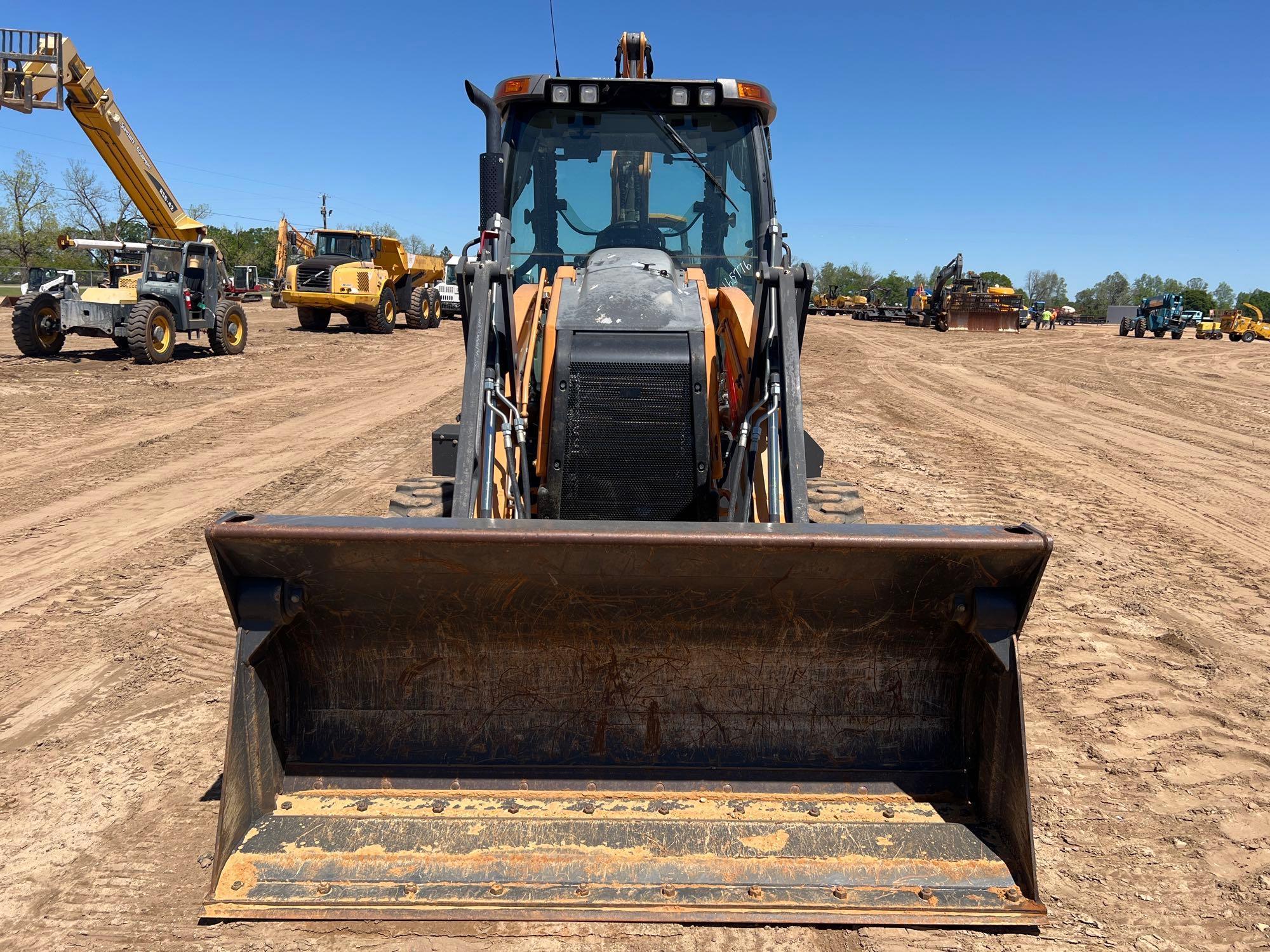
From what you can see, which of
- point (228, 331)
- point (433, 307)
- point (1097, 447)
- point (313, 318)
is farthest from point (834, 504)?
point (433, 307)

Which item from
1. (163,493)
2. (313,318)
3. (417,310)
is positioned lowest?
(163,493)

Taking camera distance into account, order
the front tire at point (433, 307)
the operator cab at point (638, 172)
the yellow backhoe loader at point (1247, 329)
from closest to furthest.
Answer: the operator cab at point (638, 172)
the front tire at point (433, 307)
the yellow backhoe loader at point (1247, 329)

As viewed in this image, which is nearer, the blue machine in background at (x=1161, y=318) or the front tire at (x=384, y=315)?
the front tire at (x=384, y=315)

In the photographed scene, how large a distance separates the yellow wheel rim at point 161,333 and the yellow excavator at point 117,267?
2cm

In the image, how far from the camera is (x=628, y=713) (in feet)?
9.82

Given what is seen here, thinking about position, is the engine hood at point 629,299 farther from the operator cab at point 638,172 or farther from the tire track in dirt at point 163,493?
the tire track in dirt at point 163,493

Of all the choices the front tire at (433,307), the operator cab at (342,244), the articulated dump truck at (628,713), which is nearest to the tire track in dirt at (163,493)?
the articulated dump truck at (628,713)

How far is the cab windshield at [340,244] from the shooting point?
25.9m

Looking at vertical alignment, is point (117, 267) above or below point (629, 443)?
above

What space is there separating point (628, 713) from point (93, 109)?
18.4 m

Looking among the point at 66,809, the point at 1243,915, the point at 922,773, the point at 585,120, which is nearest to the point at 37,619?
the point at 66,809

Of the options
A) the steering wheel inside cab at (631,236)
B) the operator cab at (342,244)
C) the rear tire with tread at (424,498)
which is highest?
the operator cab at (342,244)

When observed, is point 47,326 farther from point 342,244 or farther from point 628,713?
point 628,713

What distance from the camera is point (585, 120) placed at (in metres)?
4.73
